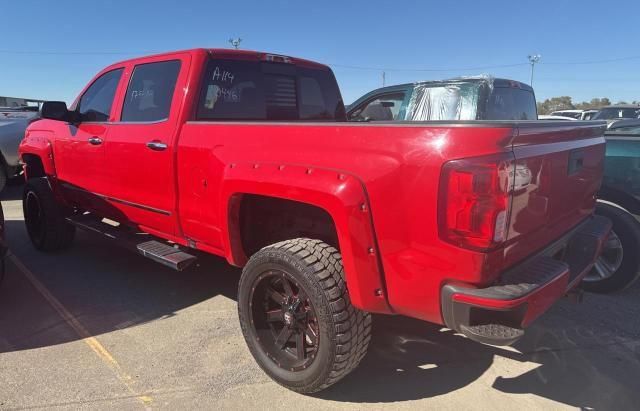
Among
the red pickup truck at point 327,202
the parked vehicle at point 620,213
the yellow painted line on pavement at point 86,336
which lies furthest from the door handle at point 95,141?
the parked vehicle at point 620,213

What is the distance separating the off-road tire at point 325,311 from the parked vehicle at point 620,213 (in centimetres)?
279

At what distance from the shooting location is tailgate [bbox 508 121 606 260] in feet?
6.98

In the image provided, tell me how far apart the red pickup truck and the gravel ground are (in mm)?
403

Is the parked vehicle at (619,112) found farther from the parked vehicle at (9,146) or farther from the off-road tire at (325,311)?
the parked vehicle at (9,146)

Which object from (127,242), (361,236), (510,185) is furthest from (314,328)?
(127,242)

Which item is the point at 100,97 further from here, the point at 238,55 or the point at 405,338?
the point at 405,338

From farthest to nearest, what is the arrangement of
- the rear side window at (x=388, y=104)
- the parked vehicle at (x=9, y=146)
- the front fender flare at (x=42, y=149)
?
the parked vehicle at (x=9, y=146), the rear side window at (x=388, y=104), the front fender flare at (x=42, y=149)

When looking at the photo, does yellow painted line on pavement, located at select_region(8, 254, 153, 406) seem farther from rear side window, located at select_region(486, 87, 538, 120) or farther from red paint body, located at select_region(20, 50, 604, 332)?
rear side window, located at select_region(486, 87, 538, 120)

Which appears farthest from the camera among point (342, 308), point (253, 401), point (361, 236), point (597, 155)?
point (597, 155)

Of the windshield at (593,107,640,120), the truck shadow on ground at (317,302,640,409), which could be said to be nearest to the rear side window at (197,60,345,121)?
the truck shadow on ground at (317,302,640,409)

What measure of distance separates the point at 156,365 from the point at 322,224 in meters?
1.42

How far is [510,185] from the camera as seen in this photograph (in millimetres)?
2006

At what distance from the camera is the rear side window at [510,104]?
5.70 m

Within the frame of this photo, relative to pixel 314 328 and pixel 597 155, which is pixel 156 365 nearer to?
pixel 314 328
